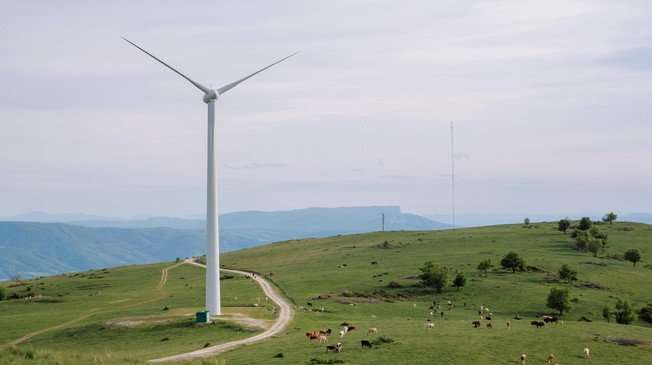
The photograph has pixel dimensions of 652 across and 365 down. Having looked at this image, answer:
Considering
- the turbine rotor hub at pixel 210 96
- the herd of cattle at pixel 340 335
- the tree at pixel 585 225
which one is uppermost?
the turbine rotor hub at pixel 210 96

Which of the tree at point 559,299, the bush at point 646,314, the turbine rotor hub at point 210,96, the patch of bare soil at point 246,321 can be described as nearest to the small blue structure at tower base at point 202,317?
the patch of bare soil at point 246,321

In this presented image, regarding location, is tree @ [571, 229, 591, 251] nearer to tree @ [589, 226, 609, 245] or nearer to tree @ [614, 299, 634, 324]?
tree @ [589, 226, 609, 245]

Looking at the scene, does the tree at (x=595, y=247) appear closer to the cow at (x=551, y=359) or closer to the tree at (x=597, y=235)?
the tree at (x=597, y=235)

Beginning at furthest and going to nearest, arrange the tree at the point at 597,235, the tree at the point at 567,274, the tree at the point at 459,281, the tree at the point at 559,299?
1. the tree at the point at 597,235
2. the tree at the point at 567,274
3. the tree at the point at 459,281
4. the tree at the point at 559,299

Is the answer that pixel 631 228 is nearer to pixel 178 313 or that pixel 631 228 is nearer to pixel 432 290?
pixel 432 290

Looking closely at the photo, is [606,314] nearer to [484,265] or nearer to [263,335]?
[484,265]

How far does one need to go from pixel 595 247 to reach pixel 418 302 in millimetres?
58387

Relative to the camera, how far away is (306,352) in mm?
56750

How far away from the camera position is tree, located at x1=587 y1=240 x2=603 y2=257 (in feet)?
474

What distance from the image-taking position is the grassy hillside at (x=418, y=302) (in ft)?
188

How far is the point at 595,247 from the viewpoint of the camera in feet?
474

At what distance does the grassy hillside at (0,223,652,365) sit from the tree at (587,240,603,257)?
192 cm

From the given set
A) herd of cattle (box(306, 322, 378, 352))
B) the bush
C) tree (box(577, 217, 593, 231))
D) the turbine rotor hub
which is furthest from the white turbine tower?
tree (box(577, 217, 593, 231))

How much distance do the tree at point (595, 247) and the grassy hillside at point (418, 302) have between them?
1917 millimetres
